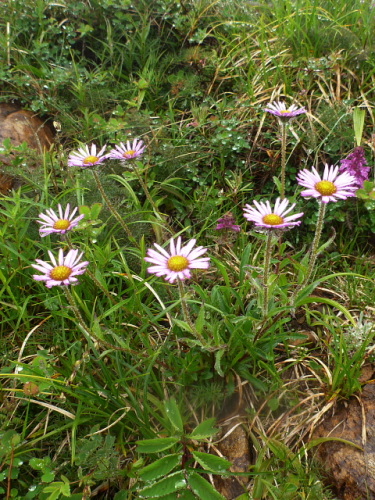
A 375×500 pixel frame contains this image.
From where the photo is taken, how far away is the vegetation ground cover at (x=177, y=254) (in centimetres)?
164

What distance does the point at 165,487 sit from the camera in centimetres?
137

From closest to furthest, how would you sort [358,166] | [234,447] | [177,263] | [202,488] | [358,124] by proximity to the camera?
1. [202,488]
2. [177,263]
3. [234,447]
4. [358,166]
5. [358,124]

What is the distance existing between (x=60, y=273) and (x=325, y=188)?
995 millimetres

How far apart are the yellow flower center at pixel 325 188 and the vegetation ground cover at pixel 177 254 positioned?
20 cm

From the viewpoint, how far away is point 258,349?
1776 mm

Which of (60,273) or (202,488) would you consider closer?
(202,488)

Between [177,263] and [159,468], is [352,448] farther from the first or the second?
[177,263]

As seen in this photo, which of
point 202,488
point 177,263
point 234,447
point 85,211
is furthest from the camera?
point 85,211

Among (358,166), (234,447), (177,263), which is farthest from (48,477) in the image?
(358,166)

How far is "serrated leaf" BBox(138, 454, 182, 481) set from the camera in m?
1.37

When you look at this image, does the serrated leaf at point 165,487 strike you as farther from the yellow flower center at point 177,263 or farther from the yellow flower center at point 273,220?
the yellow flower center at point 273,220

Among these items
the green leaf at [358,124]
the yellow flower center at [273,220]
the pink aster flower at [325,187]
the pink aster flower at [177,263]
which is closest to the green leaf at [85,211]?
the pink aster flower at [177,263]

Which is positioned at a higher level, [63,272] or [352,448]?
[63,272]

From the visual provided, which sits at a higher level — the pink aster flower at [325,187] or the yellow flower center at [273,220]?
the pink aster flower at [325,187]
